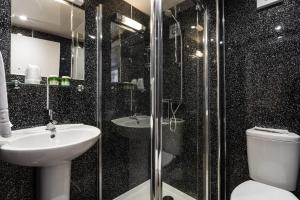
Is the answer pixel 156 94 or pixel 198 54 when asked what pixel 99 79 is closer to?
pixel 156 94

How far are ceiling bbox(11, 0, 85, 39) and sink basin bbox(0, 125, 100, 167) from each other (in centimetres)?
71

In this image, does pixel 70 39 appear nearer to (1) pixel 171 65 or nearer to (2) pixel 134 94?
(2) pixel 134 94

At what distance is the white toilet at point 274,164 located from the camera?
3.98 ft

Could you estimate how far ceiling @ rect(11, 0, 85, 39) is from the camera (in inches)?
43.3

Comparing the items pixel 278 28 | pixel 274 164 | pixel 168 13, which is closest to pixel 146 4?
pixel 168 13

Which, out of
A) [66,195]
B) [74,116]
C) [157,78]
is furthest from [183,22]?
[66,195]

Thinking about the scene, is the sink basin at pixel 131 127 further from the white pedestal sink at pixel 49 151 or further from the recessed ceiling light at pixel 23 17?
the recessed ceiling light at pixel 23 17

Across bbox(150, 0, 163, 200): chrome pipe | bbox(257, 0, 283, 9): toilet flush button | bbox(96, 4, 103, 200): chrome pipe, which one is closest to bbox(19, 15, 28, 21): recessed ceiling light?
bbox(96, 4, 103, 200): chrome pipe

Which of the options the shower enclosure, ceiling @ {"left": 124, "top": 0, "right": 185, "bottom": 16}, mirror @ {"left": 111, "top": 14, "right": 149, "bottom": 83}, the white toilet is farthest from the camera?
mirror @ {"left": 111, "top": 14, "right": 149, "bottom": 83}

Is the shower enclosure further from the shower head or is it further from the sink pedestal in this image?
the sink pedestal

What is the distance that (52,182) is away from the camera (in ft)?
3.42

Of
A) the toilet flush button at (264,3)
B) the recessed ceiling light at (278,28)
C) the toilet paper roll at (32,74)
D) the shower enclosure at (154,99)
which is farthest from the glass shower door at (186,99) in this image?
the toilet paper roll at (32,74)

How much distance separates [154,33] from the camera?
1.33 meters

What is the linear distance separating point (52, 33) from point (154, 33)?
2.50ft
